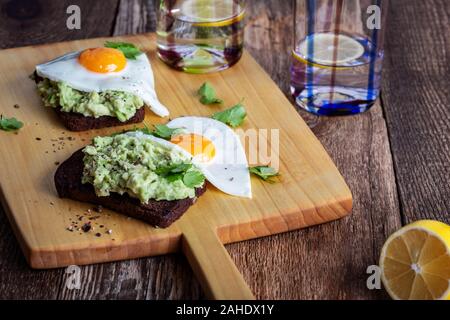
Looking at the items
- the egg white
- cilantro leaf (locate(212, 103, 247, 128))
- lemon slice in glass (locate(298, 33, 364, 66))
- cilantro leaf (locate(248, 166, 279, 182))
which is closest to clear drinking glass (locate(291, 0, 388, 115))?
lemon slice in glass (locate(298, 33, 364, 66))

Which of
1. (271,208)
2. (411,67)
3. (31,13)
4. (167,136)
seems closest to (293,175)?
(271,208)

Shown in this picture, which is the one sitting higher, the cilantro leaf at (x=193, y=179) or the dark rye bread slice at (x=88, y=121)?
the cilantro leaf at (x=193, y=179)

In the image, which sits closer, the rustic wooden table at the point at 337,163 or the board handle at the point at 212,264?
the board handle at the point at 212,264

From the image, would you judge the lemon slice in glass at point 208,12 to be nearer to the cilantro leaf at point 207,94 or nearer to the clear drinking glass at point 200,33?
the clear drinking glass at point 200,33

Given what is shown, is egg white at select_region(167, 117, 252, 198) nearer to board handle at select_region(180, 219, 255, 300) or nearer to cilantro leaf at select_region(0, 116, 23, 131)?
board handle at select_region(180, 219, 255, 300)

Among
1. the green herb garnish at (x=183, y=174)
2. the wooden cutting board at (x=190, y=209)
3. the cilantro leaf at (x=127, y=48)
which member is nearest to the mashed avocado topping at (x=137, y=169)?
the green herb garnish at (x=183, y=174)

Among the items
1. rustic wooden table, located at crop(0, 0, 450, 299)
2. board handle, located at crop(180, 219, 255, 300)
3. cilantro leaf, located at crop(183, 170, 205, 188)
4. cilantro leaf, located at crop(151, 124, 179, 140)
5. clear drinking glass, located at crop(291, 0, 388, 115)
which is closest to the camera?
board handle, located at crop(180, 219, 255, 300)
